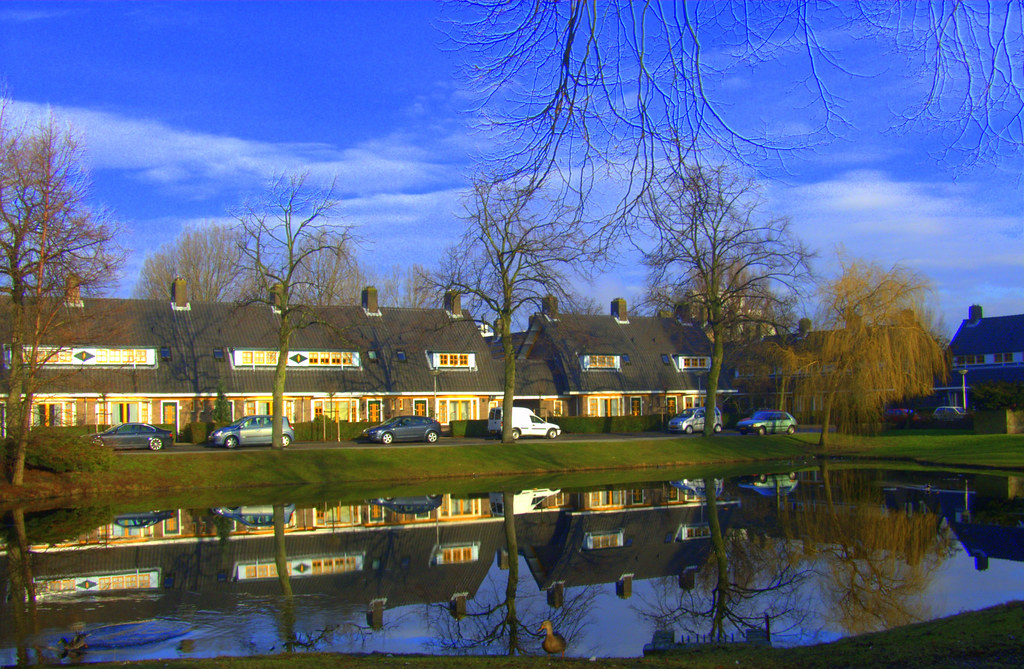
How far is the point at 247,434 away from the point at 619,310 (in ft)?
112

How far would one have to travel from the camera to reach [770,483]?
2852 cm

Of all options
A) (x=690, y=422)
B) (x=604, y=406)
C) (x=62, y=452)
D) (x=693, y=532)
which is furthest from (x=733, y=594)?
(x=604, y=406)

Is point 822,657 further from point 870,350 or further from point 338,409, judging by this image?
point 338,409

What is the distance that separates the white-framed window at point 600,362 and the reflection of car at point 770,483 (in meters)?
25.6

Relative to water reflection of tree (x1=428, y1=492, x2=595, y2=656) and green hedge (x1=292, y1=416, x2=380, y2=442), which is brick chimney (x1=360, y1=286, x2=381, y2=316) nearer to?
green hedge (x1=292, y1=416, x2=380, y2=442)

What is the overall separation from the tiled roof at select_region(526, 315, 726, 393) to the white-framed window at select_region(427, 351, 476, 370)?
708 centimetres

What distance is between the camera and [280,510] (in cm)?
2345

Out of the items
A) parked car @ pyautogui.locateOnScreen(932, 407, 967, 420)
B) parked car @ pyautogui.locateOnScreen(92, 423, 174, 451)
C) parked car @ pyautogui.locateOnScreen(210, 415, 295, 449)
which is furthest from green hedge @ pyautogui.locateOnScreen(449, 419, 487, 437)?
parked car @ pyautogui.locateOnScreen(932, 407, 967, 420)

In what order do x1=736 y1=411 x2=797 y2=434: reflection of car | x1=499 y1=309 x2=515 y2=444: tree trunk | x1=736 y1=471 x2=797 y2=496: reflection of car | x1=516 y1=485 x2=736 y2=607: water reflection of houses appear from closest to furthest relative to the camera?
x1=516 y1=485 x2=736 y2=607: water reflection of houses, x1=736 y1=471 x2=797 y2=496: reflection of car, x1=499 y1=309 x2=515 y2=444: tree trunk, x1=736 y1=411 x2=797 y2=434: reflection of car

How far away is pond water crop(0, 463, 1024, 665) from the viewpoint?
10.6 meters

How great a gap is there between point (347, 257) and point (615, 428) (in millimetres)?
23714

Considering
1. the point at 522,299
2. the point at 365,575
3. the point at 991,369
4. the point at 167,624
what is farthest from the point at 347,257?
the point at 991,369

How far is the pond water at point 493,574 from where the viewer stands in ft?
34.9

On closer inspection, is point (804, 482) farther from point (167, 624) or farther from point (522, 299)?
point (167, 624)
